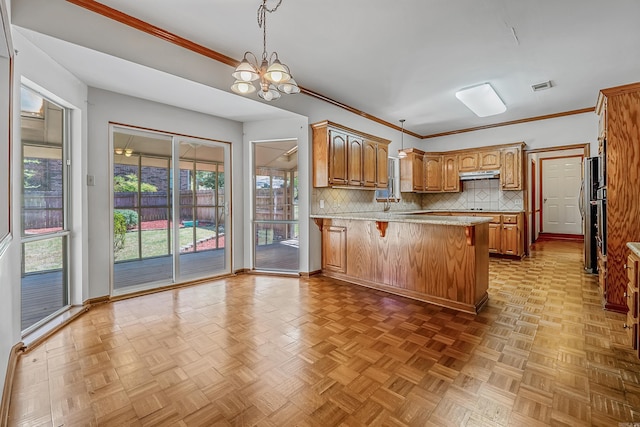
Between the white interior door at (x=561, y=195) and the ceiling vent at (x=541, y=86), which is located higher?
the ceiling vent at (x=541, y=86)

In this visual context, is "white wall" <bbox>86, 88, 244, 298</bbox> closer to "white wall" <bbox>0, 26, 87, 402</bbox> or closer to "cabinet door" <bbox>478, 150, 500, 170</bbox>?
"white wall" <bbox>0, 26, 87, 402</bbox>

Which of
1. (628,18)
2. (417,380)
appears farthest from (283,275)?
(628,18)

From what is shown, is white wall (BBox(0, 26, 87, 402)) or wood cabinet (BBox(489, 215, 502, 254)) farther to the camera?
wood cabinet (BBox(489, 215, 502, 254))

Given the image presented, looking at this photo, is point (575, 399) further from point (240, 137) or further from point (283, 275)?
point (240, 137)

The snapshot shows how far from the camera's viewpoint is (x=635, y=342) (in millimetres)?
2062

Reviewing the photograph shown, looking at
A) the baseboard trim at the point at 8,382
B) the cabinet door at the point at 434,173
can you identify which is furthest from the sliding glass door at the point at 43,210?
the cabinet door at the point at 434,173

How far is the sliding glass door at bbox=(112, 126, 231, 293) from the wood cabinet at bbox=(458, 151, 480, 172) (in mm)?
4768

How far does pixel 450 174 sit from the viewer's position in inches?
252

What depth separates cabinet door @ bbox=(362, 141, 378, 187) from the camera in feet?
16.0

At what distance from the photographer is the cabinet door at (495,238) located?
216 inches

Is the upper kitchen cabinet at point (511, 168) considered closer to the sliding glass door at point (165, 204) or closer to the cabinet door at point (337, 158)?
the cabinet door at point (337, 158)

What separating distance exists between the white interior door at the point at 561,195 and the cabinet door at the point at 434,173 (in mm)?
3942

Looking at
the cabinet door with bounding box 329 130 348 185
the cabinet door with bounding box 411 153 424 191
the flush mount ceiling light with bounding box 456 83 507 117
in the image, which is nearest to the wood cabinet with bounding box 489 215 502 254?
the cabinet door with bounding box 411 153 424 191

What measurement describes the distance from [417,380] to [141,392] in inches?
65.1
